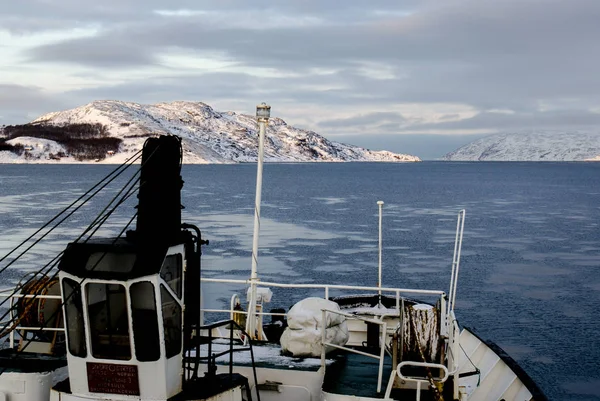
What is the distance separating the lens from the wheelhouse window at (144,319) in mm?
8656

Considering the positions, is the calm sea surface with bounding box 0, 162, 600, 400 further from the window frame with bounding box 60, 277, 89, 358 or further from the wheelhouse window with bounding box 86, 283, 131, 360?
the window frame with bounding box 60, 277, 89, 358

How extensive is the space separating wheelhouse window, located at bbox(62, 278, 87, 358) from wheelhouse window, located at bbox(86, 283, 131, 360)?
178mm

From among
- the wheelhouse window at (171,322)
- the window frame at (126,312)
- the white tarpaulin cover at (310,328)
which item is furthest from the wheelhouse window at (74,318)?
the white tarpaulin cover at (310,328)

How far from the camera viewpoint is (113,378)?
9.07 meters

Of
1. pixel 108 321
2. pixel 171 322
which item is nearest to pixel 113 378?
pixel 108 321

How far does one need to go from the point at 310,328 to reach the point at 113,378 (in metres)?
3.89

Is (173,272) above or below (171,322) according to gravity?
above

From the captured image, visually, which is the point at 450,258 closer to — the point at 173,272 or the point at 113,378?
the point at 173,272

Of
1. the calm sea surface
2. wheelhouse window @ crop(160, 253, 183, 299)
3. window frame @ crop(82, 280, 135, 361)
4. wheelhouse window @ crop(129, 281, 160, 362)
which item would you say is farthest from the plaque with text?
the calm sea surface

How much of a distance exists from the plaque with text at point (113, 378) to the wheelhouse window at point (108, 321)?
16 centimetres

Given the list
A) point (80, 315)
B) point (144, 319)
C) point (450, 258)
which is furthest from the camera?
point (450, 258)

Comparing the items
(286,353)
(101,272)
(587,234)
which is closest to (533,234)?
(587,234)

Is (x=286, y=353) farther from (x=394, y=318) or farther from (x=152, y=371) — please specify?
(x=394, y=318)

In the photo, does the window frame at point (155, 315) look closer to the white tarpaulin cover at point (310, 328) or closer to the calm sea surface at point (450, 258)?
the white tarpaulin cover at point (310, 328)
